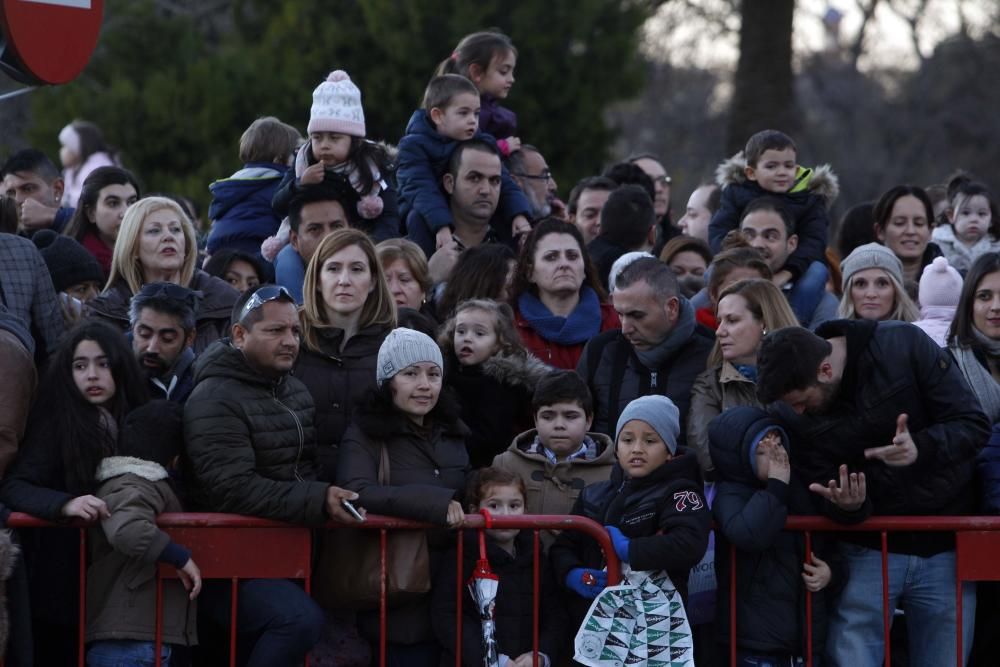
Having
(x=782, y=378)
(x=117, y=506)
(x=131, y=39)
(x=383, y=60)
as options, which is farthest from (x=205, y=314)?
(x=131, y=39)

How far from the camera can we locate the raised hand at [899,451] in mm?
6109

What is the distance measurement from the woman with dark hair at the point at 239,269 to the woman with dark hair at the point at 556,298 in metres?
1.36

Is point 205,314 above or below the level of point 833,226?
below

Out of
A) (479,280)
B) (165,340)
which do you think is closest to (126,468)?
(165,340)

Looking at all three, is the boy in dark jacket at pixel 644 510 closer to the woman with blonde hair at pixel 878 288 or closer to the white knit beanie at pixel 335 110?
the woman with blonde hair at pixel 878 288

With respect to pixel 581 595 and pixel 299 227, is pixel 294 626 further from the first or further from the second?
pixel 299 227

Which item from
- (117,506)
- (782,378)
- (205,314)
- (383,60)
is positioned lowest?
(117,506)

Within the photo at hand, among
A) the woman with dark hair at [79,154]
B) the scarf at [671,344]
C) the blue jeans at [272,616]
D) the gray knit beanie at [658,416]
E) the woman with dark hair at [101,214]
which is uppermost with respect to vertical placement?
the woman with dark hair at [79,154]

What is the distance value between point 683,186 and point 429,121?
25.3m

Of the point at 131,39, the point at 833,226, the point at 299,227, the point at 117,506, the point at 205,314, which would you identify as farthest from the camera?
the point at 833,226

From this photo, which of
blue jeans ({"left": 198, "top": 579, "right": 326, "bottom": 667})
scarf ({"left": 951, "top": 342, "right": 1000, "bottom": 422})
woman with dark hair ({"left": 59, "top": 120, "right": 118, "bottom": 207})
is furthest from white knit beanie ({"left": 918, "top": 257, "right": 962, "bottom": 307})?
woman with dark hair ({"left": 59, "top": 120, "right": 118, "bottom": 207})

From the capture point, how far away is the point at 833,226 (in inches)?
1111

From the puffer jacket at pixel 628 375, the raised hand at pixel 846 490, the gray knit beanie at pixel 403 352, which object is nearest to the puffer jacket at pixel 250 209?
the puffer jacket at pixel 628 375

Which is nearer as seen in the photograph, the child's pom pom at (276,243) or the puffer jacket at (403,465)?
the puffer jacket at (403,465)
